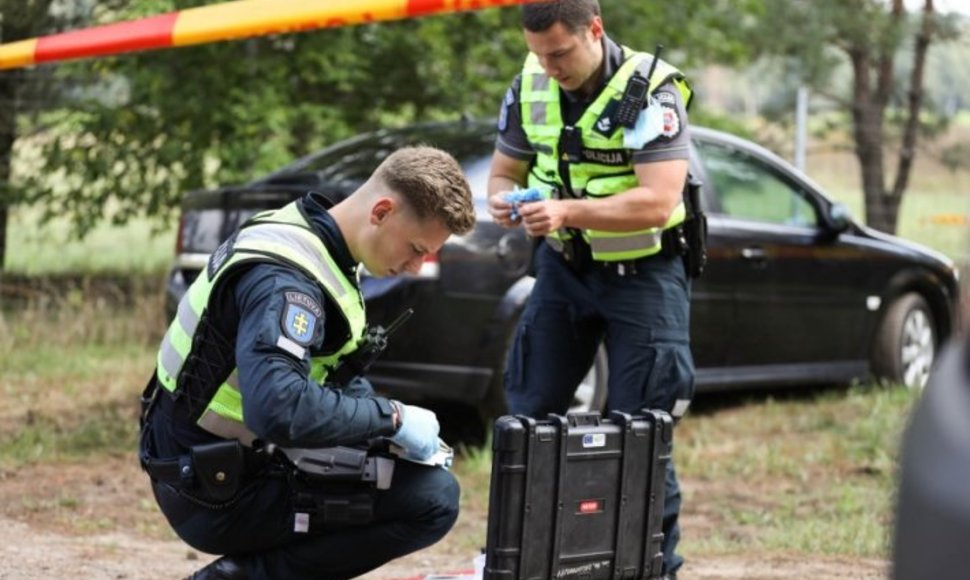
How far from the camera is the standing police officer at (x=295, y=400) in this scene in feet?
11.2

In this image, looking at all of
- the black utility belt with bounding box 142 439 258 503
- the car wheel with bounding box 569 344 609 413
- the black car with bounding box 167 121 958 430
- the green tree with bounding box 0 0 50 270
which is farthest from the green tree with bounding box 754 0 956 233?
the black utility belt with bounding box 142 439 258 503

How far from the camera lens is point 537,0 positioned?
13.6 ft

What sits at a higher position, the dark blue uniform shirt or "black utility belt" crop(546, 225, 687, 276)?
"black utility belt" crop(546, 225, 687, 276)

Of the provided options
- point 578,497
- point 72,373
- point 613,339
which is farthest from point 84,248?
point 578,497

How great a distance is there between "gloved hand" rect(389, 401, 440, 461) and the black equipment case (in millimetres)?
282

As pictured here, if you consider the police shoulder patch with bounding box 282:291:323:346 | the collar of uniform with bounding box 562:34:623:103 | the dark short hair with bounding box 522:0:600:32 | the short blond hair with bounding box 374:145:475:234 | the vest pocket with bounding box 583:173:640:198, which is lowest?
the police shoulder patch with bounding box 282:291:323:346

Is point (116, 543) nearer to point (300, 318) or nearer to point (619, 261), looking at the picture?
point (619, 261)

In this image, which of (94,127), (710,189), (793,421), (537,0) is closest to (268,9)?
(537,0)

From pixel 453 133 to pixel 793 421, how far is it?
7.64ft

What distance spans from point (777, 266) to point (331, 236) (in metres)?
4.99

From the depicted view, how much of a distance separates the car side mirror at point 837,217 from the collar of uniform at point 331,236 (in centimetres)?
517

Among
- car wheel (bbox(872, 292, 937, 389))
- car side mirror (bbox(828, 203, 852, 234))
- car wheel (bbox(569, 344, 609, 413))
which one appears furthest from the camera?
car wheel (bbox(872, 292, 937, 389))

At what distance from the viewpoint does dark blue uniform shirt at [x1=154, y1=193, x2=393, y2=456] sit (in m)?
3.37

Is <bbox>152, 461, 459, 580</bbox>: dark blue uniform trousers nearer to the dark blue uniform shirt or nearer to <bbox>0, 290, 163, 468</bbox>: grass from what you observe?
the dark blue uniform shirt
